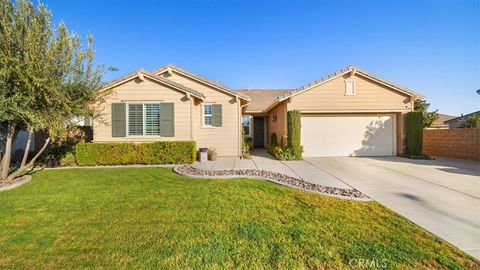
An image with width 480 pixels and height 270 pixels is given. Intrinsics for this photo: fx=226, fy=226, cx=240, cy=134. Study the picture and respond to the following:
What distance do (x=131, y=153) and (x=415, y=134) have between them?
1381cm

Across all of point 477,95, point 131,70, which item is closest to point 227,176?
point 131,70

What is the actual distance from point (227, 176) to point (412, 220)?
4.77m

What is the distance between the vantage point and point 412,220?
3947mm

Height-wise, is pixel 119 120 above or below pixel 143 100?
below

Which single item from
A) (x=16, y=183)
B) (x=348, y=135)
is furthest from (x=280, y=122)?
(x=16, y=183)

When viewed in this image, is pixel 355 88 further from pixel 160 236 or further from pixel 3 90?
pixel 3 90

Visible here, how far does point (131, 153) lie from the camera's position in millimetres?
9750

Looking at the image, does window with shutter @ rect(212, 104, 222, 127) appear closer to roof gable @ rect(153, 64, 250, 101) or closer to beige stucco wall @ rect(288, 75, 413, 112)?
roof gable @ rect(153, 64, 250, 101)

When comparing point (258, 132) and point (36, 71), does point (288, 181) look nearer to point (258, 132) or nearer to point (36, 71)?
point (36, 71)

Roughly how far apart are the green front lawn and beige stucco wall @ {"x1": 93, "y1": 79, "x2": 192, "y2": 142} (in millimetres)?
4802

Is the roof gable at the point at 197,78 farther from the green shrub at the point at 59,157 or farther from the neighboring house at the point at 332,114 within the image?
the green shrub at the point at 59,157

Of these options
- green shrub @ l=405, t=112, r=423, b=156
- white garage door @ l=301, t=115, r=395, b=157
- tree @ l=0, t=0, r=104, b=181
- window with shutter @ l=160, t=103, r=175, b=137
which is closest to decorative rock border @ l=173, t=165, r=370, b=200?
window with shutter @ l=160, t=103, r=175, b=137

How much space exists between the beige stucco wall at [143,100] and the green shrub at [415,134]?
11.2 m

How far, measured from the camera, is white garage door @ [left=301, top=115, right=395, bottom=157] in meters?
12.5
